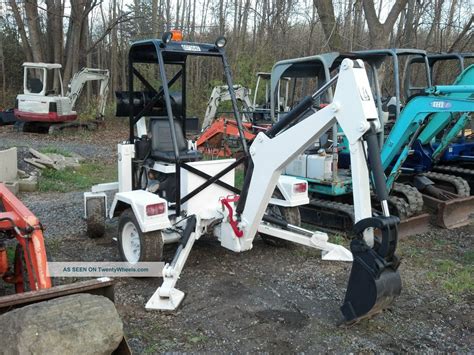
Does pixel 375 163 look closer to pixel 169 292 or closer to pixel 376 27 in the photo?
pixel 169 292

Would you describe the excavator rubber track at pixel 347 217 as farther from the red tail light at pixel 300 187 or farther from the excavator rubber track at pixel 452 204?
the red tail light at pixel 300 187

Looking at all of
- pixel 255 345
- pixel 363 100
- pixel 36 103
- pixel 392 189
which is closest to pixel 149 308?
pixel 255 345

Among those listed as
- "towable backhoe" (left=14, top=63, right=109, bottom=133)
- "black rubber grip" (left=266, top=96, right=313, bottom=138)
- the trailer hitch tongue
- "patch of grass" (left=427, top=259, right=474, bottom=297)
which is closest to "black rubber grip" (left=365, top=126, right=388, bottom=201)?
the trailer hitch tongue

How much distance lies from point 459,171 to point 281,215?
4008 millimetres

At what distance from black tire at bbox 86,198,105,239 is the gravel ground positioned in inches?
5.5

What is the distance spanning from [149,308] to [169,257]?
54.9 inches

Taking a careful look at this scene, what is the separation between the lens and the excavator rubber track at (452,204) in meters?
7.25

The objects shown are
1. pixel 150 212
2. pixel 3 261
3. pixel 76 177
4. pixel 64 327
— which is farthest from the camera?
pixel 76 177

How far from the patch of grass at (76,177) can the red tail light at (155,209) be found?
501 centimetres

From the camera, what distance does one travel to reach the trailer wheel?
4883 mm

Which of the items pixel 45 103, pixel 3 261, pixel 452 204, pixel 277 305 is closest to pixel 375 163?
pixel 277 305

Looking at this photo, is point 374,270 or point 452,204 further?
point 452,204

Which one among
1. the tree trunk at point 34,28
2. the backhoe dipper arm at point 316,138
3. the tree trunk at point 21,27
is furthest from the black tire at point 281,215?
the tree trunk at point 21,27

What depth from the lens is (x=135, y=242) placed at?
5258 millimetres
